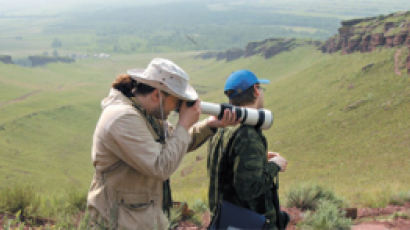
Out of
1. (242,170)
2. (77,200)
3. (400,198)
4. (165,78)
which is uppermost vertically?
(165,78)

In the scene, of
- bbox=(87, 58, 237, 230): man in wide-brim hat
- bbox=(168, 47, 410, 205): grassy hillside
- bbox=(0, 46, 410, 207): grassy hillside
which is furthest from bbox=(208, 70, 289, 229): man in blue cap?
→ bbox=(168, 47, 410, 205): grassy hillside

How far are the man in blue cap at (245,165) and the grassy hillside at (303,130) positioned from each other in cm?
357

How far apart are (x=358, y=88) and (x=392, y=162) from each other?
2203cm

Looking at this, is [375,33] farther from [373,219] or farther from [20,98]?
[20,98]

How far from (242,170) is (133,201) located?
2.59 feet

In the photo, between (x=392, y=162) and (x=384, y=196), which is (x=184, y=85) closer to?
(x=384, y=196)

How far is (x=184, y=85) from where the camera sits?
8.60 ft

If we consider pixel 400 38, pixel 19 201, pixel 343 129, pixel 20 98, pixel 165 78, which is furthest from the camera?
pixel 20 98

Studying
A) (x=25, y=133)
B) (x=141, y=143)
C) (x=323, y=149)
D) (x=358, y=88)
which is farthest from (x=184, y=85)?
(x=25, y=133)

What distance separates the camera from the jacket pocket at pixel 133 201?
8.39 feet

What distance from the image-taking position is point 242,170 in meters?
2.75

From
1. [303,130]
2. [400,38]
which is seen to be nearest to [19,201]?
[303,130]

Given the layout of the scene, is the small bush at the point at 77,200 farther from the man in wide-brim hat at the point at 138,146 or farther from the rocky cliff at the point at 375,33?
the rocky cliff at the point at 375,33

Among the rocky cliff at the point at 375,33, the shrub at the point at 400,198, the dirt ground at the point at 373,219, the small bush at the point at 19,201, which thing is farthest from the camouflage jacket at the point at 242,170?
the rocky cliff at the point at 375,33
